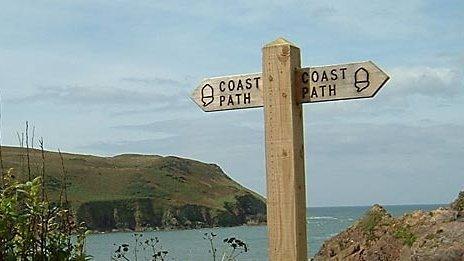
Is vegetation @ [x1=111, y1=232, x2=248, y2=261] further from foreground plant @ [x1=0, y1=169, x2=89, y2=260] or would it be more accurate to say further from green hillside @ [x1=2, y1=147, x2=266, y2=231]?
green hillside @ [x1=2, y1=147, x2=266, y2=231]

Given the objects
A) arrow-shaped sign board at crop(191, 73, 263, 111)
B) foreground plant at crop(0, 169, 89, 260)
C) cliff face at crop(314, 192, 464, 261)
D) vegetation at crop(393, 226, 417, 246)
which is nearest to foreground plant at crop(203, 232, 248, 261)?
foreground plant at crop(0, 169, 89, 260)

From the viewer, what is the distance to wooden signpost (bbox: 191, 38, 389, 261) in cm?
543

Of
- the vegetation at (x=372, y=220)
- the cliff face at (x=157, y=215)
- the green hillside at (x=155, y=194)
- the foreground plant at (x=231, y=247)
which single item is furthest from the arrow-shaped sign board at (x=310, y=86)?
the cliff face at (x=157, y=215)

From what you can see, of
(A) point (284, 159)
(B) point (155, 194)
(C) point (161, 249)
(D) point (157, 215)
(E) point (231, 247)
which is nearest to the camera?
(A) point (284, 159)

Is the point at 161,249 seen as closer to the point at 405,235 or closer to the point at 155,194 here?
the point at 405,235

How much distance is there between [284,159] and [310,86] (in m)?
0.50

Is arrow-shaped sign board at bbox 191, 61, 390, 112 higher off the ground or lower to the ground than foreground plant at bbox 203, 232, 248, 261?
higher

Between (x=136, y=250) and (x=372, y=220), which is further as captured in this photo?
(x=372, y=220)

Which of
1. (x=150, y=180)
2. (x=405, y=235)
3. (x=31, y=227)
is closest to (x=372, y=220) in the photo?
(x=405, y=235)

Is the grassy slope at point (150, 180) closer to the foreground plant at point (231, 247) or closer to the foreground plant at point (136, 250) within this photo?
the foreground plant at point (136, 250)

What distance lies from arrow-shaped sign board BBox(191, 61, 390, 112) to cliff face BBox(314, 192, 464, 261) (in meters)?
6.51

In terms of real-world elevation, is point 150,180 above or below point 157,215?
above

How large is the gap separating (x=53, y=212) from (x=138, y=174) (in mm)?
125407

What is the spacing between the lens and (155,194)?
121875mm
